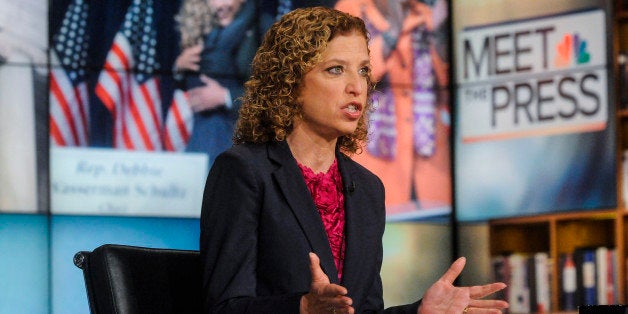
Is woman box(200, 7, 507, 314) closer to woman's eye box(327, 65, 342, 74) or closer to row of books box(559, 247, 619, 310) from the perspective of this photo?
woman's eye box(327, 65, 342, 74)

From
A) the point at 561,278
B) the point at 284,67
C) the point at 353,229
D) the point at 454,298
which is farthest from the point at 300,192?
the point at 561,278

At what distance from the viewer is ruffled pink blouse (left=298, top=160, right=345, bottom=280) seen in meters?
2.15

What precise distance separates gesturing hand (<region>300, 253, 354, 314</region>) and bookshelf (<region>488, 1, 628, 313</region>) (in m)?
4.00

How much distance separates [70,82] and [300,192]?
3.08 metres

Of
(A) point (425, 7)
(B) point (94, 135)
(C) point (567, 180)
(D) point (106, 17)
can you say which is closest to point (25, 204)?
(B) point (94, 135)

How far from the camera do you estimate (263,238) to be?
2041mm

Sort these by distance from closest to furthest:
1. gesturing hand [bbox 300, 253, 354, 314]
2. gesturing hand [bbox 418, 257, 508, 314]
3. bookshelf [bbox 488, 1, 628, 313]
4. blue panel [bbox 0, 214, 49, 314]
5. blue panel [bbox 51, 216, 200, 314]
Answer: gesturing hand [bbox 300, 253, 354, 314]
gesturing hand [bbox 418, 257, 508, 314]
blue panel [bbox 0, 214, 49, 314]
blue panel [bbox 51, 216, 200, 314]
bookshelf [bbox 488, 1, 628, 313]

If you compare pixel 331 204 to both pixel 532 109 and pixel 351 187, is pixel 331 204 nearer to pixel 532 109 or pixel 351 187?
pixel 351 187

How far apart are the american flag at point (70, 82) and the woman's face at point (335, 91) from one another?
2.91m

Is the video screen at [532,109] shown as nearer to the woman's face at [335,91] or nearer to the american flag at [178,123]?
the american flag at [178,123]

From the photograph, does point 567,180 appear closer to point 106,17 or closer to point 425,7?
point 425,7

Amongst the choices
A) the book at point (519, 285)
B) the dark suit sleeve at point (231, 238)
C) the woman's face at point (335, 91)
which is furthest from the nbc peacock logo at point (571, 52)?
A: the dark suit sleeve at point (231, 238)

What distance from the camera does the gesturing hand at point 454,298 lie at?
189cm

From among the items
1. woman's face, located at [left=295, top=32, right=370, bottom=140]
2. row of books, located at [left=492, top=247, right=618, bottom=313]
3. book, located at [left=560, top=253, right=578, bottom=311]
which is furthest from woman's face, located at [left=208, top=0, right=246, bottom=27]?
woman's face, located at [left=295, top=32, right=370, bottom=140]
